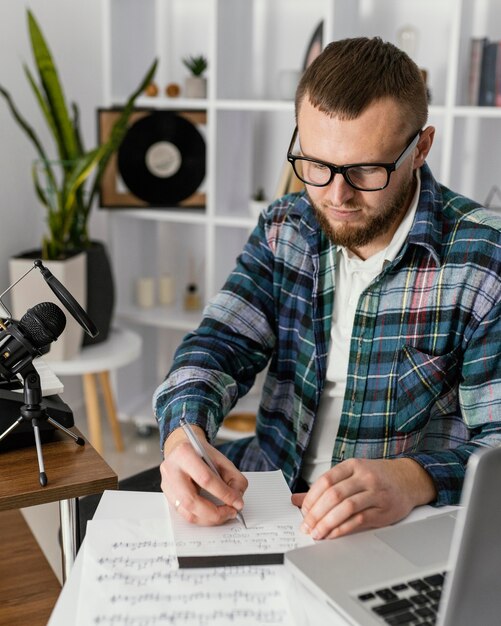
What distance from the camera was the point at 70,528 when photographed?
4.03 feet

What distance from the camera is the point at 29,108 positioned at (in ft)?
9.84

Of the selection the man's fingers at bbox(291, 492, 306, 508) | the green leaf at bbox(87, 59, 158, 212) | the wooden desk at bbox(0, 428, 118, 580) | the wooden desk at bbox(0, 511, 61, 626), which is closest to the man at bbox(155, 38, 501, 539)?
the man's fingers at bbox(291, 492, 306, 508)

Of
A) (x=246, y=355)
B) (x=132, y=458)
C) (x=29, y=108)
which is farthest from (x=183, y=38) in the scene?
(x=246, y=355)

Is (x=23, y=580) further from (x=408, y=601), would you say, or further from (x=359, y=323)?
(x=408, y=601)

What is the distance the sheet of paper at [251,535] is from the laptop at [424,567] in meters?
0.05

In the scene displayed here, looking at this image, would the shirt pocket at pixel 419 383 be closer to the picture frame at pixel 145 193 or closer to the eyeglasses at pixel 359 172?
the eyeglasses at pixel 359 172

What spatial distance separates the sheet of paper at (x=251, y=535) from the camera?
94cm

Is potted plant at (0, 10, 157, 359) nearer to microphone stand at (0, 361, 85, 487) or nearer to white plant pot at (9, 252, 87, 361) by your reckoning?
white plant pot at (9, 252, 87, 361)

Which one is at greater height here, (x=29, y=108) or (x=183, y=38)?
(x=183, y=38)

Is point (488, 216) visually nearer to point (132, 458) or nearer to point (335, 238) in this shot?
point (335, 238)

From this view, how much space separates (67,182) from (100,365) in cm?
59

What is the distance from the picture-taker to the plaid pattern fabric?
1.33 meters

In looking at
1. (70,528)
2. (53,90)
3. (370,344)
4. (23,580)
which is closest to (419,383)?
(370,344)

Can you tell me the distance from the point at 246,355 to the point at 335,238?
274 mm
